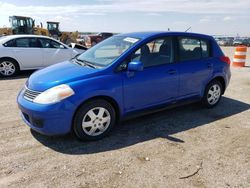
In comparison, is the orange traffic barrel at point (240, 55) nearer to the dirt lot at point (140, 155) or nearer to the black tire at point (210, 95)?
the black tire at point (210, 95)

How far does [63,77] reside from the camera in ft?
13.4

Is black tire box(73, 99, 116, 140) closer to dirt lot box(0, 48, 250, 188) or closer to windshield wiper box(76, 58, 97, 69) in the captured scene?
dirt lot box(0, 48, 250, 188)

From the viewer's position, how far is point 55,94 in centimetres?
381

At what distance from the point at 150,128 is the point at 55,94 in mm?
1843

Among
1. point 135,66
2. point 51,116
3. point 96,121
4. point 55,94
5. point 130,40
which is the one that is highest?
point 130,40

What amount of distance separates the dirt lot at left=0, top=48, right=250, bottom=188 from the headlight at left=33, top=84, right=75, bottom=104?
747 mm

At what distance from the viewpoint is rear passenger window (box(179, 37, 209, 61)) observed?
5180 millimetres

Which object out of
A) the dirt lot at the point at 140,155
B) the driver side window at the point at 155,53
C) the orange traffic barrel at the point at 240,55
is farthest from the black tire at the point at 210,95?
the orange traffic barrel at the point at 240,55

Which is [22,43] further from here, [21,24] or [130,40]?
[21,24]

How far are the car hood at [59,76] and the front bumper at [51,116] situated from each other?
321 millimetres

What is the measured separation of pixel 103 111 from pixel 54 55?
6793mm

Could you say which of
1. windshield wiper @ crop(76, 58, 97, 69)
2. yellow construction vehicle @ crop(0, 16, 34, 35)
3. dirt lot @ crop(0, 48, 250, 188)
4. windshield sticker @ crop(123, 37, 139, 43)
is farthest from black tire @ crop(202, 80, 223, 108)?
yellow construction vehicle @ crop(0, 16, 34, 35)

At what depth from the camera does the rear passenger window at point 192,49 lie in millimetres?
5180

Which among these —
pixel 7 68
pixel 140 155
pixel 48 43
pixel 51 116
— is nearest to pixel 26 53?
pixel 7 68
